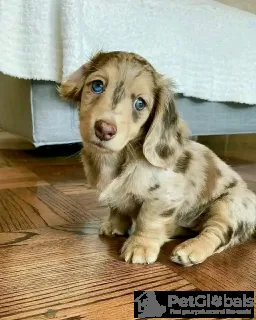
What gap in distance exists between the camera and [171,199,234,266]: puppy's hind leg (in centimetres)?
96

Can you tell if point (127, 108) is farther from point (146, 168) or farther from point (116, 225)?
point (116, 225)

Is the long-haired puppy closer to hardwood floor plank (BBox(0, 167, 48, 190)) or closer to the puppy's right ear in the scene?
the puppy's right ear

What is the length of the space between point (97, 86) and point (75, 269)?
0.44m

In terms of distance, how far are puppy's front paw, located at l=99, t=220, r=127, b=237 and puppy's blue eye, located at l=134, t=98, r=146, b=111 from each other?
36cm

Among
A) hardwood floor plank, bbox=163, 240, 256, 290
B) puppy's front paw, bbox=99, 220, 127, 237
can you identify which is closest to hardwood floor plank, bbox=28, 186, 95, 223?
puppy's front paw, bbox=99, 220, 127, 237

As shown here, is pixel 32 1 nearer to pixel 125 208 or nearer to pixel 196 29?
pixel 196 29

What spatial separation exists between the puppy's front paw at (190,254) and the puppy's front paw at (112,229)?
24 centimetres

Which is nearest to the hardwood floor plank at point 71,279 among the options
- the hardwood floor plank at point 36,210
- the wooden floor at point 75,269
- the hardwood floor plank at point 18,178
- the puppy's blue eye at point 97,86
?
the wooden floor at point 75,269

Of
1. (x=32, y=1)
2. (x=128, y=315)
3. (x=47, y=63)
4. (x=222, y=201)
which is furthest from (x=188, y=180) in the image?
(x=32, y=1)

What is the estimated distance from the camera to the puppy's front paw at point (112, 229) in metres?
1.18

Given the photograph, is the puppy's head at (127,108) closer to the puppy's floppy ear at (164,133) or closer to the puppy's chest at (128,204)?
the puppy's floppy ear at (164,133)

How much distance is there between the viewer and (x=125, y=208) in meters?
1.12

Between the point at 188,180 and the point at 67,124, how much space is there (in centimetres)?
108

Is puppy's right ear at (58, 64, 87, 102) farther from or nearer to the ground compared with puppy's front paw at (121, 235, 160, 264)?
farther from the ground
